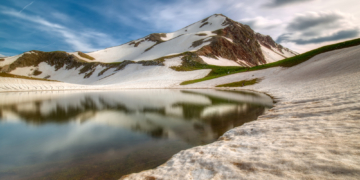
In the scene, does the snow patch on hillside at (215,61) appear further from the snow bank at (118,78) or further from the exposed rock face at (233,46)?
the snow bank at (118,78)

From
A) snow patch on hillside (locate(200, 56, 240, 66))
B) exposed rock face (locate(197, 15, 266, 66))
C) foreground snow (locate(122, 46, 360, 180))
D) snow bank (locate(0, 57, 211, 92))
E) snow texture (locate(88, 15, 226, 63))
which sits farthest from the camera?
snow texture (locate(88, 15, 226, 63))

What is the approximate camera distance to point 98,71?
314 feet

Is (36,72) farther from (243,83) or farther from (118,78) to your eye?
(243,83)

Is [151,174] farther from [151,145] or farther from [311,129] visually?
[311,129]

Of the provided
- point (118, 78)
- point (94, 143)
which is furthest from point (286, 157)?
point (118, 78)

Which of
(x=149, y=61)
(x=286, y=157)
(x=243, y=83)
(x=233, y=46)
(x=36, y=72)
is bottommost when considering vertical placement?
(x=286, y=157)

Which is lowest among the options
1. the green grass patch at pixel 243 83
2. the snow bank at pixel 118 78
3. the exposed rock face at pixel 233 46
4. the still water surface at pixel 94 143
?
the still water surface at pixel 94 143

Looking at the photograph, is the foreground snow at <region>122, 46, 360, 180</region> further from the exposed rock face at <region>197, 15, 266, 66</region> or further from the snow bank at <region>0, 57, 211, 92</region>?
the exposed rock face at <region>197, 15, 266, 66</region>

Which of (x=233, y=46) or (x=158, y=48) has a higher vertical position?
(x=158, y=48)

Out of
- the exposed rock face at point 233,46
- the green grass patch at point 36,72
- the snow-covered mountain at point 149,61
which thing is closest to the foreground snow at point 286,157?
the snow-covered mountain at point 149,61

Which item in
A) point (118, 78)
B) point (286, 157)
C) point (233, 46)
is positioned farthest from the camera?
point (233, 46)

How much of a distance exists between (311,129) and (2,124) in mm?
17109

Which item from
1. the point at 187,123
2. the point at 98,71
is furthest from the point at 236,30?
the point at 187,123

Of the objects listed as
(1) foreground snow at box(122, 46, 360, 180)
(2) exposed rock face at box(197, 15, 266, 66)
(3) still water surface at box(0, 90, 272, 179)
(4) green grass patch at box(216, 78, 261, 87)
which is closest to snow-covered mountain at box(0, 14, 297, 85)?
(2) exposed rock face at box(197, 15, 266, 66)
